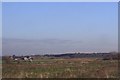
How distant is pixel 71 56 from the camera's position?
218 feet

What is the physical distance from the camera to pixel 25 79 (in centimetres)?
1706

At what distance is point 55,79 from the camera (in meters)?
17.4

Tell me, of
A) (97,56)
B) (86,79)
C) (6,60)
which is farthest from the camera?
(97,56)

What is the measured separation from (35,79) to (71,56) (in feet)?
161

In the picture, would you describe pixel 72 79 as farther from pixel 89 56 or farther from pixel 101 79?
pixel 89 56

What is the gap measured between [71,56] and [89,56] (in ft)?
14.2

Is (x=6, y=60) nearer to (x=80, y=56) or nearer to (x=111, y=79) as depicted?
(x=111, y=79)

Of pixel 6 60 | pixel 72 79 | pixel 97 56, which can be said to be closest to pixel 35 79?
pixel 72 79

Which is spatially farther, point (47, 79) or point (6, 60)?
point (6, 60)

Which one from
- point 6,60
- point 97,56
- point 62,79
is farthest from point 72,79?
point 97,56

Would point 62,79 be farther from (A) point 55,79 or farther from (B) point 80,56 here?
(B) point 80,56

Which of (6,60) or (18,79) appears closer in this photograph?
(18,79)

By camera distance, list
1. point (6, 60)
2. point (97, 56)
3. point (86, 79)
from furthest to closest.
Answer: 1. point (97, 56)
2. point (6, 60)
3. point (86, 79)

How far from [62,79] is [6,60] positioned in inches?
879
